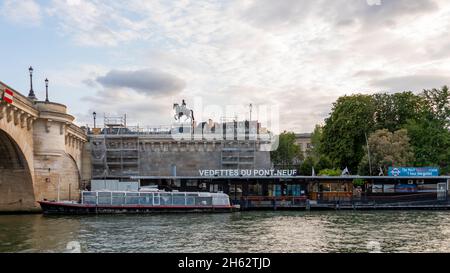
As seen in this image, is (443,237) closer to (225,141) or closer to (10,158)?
(10,158)

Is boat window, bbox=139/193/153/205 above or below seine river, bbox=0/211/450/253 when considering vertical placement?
above

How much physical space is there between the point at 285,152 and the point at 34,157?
76869mm

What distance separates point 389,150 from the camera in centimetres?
6194

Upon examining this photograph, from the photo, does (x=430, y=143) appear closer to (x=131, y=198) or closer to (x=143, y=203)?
(x=143, y=203)

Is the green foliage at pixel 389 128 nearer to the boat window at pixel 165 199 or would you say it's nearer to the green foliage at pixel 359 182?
the green foliage at pixel 359 182

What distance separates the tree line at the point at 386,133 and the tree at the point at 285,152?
37401 millimetres

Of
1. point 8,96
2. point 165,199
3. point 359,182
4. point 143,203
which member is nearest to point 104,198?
point 143,203

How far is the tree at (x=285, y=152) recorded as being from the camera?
115 metres

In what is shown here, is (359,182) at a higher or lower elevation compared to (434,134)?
lower

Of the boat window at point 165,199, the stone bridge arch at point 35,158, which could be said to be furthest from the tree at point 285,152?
the stone bridge arch at point 35,158

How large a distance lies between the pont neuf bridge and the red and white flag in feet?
10.3

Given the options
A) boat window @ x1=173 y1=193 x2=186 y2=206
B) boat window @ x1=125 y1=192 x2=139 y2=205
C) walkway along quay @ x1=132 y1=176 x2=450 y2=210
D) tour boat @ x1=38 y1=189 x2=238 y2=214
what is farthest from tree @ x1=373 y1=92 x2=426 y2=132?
boat window @ x1=125 y1=192 x2=139 y2=205

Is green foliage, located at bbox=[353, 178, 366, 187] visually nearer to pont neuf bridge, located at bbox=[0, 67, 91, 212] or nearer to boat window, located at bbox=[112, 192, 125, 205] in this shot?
boat window, located at bbox=[112, 192, 125, 205]

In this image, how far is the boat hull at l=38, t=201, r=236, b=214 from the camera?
44812 millimetres
